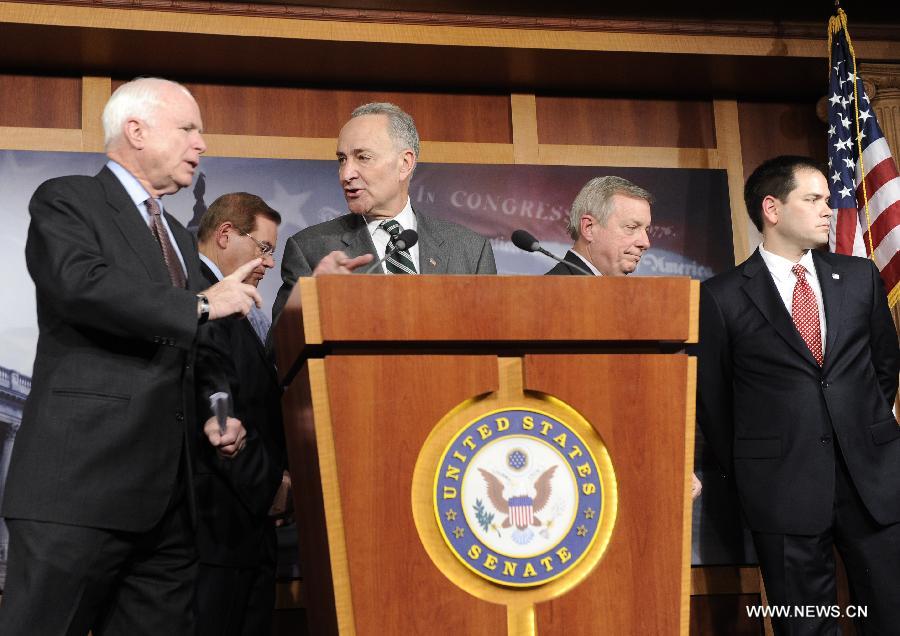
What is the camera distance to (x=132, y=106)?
2482mm

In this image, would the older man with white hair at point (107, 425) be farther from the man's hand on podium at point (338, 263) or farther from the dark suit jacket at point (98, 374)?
the man's hand on podium at point (338, 263)

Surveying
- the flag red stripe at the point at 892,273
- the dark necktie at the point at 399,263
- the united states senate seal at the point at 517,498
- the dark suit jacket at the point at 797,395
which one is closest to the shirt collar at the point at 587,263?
the dark suit jacket at the point at 797,395

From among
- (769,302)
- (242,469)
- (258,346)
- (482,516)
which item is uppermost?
(769,302)

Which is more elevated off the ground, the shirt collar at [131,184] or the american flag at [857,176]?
the american flag at [857,176]

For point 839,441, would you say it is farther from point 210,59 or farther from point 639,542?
point 210,59

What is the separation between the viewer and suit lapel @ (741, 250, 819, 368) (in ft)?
11.1

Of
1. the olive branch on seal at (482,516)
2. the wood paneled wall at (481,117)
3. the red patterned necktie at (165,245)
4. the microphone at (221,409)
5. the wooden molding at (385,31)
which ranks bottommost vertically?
the olive branch on seal at (482,516)

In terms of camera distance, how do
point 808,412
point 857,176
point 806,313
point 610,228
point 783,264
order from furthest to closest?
point 857,176
point 610,228
point 783,264
point 806,313
point 808,412

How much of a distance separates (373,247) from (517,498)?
1.19 meters

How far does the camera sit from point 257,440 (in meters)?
2.96

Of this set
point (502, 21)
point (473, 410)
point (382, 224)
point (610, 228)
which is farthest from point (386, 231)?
point (502, 21)

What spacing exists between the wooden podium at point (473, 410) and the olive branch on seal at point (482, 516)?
0.24 feet

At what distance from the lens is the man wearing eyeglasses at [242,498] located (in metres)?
2.91

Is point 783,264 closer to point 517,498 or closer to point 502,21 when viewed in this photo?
point 502,21
